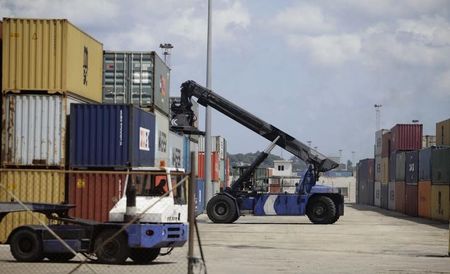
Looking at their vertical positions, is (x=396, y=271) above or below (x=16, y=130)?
below

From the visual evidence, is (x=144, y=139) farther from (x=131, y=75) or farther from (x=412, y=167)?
(x=412, y=167)

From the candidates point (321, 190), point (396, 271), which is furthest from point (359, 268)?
point (321, 190)

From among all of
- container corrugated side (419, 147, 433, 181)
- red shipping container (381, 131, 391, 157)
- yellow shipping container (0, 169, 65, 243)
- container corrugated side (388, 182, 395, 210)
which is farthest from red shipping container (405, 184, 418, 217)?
yellow shipping container (0, 169, 65, 243)

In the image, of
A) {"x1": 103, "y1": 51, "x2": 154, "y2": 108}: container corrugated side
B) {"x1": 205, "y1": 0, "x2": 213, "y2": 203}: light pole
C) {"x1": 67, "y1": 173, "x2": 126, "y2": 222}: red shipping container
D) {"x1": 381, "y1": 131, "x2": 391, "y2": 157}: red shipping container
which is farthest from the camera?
{"x1": 381, "y1": 131, "x2": 391, "y2": 157}: red shipping container

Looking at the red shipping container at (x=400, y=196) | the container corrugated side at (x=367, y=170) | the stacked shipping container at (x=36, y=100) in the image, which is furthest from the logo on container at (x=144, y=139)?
the container corrugated side at (x=367, y=170)

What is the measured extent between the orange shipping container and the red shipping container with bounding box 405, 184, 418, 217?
1.30 meters

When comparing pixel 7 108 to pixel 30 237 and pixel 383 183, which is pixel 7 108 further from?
pixel 383 183

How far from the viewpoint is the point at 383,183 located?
68.6 metres

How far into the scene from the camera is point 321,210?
35.3m

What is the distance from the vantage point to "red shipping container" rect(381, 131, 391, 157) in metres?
64.5

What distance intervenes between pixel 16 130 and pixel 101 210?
10.5 feet

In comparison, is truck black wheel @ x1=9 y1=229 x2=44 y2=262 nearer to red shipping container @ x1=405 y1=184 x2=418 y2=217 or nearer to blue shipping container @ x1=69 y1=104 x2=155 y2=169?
blue shipping container @ x1=69 y1=104 x2=155 y2=169

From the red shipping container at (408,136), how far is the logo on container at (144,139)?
3820 centimetres

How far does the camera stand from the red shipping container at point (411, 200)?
→ 5125 cm
